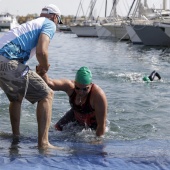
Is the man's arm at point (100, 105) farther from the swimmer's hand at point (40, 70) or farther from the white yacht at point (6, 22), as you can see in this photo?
the white yacht at point (6, 22)

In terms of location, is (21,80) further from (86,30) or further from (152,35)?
(86,30)

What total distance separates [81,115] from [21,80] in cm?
161

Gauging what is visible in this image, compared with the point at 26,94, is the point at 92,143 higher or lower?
lower

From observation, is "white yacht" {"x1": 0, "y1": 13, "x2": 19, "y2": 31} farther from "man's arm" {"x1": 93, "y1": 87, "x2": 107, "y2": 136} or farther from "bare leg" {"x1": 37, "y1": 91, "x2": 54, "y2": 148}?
"bare leg" {"x1": 37, "y1": 91, "x2": 54, "y2": 148}

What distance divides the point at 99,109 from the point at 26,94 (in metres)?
1.13

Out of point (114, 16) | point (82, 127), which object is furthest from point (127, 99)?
point (114, 16)

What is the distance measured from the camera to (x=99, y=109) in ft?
Answer: 21.6

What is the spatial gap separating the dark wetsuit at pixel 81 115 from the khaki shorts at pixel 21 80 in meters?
0.96

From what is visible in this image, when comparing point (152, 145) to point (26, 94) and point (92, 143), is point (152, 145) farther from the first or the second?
point (26, 94)

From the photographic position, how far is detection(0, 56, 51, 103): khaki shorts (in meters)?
5.82

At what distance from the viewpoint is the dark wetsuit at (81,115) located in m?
6.93

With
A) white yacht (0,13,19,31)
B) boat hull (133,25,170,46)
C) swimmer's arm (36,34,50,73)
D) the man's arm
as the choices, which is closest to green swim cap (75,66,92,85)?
the man's arm

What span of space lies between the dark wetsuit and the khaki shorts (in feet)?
3.13

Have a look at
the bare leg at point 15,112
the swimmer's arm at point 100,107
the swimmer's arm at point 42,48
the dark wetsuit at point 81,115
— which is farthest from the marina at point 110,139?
the swimmer's arm at point 42,48
